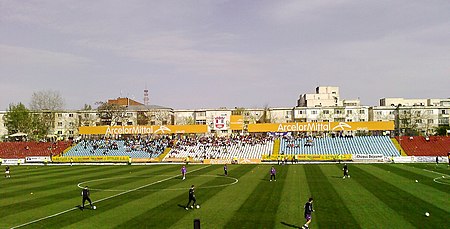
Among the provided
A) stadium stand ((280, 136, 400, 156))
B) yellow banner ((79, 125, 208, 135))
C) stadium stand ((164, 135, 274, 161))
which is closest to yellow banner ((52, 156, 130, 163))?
stadium stand ((164, 135, 274, 161))

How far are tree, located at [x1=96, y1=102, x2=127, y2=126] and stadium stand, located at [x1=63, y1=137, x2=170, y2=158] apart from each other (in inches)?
1363

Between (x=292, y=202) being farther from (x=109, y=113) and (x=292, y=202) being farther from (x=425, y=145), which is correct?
(x=109, y=113)

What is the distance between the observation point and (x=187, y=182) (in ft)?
153

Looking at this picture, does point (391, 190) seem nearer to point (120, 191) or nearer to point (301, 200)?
point (301, 200)

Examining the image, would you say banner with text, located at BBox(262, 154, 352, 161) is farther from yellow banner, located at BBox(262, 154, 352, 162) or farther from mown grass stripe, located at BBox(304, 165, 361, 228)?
mown grass stripe, located at BBox(304, 165, 361, 228)

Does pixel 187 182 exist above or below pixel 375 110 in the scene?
below

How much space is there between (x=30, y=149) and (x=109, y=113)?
4024cm

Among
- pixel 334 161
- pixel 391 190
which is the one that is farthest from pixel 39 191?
pixel 334 161

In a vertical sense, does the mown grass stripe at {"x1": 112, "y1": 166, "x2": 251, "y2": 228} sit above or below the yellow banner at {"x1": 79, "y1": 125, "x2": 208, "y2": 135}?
below

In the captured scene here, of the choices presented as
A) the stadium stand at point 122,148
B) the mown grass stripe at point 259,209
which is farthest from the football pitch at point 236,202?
the stadium stand at point 122,148

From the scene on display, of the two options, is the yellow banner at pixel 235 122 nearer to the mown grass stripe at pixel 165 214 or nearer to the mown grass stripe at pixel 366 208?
the mown grass stripe at pixel 366 208

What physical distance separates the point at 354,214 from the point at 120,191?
22.3 metres

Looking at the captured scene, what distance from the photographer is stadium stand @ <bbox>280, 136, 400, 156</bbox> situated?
278ft

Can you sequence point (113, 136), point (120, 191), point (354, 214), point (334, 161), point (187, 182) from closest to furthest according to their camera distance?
point (354, 214), point (120, 191), point (187, 182), point (334, 161), point (113, 136)
